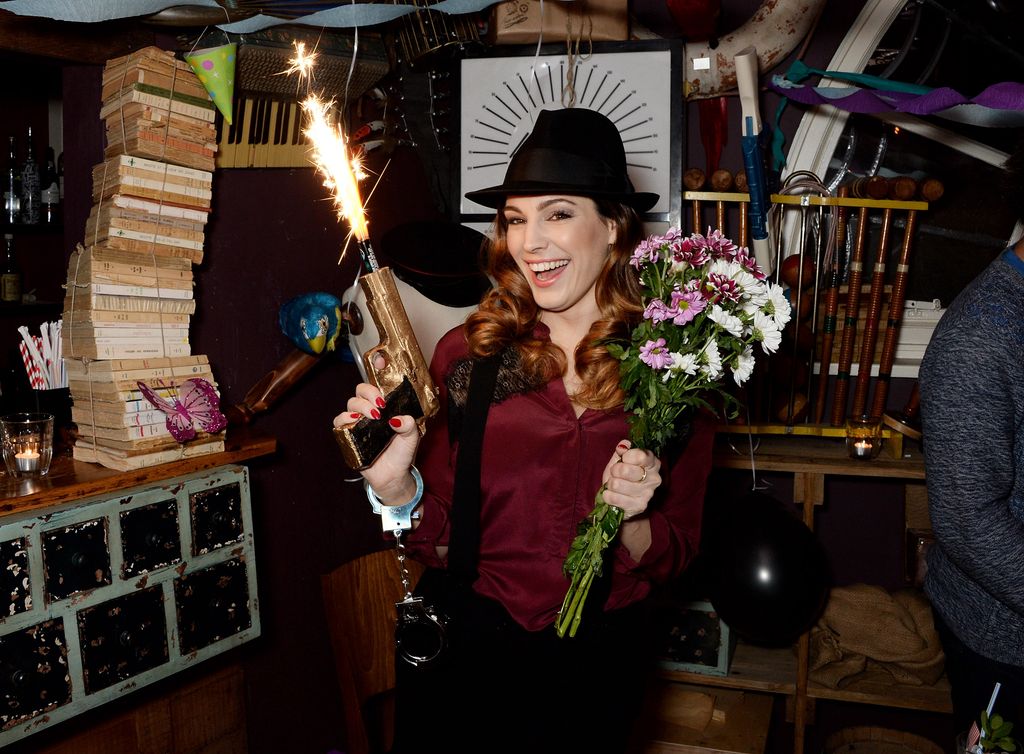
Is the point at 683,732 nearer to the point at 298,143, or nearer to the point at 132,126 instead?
the point at 298,143

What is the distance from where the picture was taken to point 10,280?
3896 millimetres

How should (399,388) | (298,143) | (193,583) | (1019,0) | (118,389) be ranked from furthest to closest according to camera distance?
(1019,0), (298,143), (193,583), (118,389), (399,388)

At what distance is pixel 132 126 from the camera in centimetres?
202

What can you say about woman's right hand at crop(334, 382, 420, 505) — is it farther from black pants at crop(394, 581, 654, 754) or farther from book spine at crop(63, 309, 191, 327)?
book spine at crop(63, 309, 191, 327)

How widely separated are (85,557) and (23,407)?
23.2 inches

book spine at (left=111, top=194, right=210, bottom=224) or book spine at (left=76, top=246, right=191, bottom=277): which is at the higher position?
book spine at (left=111, top=194, right=210, bottom=224)

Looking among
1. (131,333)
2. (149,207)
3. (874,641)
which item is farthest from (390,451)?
(874,641)

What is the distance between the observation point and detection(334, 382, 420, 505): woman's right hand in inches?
61.1

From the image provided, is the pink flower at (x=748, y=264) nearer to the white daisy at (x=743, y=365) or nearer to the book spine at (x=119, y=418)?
the white daisy at (x=743, y=365)

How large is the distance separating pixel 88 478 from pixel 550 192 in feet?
4.01

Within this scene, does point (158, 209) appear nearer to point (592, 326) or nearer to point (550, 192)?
point (550, 192)

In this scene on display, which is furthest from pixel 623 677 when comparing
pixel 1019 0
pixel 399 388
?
pixel 1019 0

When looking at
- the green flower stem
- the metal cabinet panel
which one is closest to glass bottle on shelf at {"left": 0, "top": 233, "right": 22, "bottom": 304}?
Result: the metal cabinet panel

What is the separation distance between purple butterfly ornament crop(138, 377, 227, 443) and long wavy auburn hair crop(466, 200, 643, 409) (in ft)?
2.41
